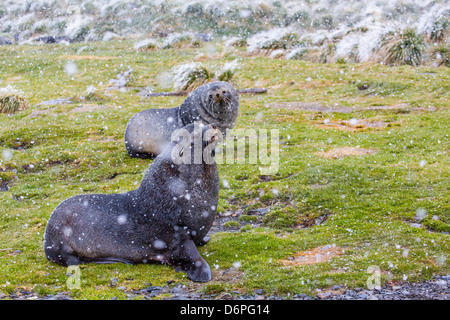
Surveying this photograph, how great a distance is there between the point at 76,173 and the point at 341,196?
18.9 ft

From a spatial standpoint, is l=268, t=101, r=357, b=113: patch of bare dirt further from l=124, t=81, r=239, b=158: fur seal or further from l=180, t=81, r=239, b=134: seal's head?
l=180, t=81, r=239, b=134: seal's head

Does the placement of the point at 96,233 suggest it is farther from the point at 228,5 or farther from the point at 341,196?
the point at 228,5

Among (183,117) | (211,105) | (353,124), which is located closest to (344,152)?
(353,124)

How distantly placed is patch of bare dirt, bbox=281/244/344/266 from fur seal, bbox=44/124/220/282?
1.07 metres

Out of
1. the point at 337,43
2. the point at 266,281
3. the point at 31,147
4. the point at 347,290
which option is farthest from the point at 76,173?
the point at 337,43

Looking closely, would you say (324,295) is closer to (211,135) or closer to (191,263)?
(191,263)

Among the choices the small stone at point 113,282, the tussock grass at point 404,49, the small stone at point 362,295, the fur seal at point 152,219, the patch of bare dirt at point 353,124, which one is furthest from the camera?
the tussock grass at point 404,49

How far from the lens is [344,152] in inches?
408

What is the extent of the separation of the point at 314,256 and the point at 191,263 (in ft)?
4.93

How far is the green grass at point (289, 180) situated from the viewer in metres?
5.31

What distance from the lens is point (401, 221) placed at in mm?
6551

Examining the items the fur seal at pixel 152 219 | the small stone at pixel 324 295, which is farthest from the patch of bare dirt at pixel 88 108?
the small stone at pixel 324 295

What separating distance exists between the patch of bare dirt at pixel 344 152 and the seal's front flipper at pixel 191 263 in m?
5.30

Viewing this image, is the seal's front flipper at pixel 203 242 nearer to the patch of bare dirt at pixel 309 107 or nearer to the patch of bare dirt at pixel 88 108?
the patch of bare dirt at pixel 309 107
